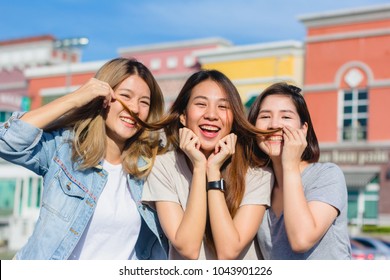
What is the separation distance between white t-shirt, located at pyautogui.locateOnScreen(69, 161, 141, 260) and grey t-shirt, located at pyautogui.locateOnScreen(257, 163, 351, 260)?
56cm

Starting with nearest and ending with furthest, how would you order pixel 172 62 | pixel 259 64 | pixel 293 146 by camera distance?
pixel 293 146
pixel 259 64
pixel 172 62

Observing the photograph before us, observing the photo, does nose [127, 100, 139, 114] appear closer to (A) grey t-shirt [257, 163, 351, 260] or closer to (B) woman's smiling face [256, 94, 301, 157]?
(B) woman's smiling face [256, 94, 301, 157]

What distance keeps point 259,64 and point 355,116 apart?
4146 mm

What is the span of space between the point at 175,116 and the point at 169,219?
0.52 metres

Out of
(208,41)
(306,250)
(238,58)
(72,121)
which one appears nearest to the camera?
(306,250)

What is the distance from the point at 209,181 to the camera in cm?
277

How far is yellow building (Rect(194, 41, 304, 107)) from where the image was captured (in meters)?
24.8

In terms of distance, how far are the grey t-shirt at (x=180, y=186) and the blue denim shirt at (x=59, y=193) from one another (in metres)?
0.12

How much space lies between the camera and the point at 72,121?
3.07m

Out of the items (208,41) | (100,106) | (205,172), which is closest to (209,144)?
(205,172)

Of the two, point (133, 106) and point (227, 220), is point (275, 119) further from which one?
point (133, 106)

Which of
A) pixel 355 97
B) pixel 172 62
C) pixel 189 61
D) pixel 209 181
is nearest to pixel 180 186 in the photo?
pixel 209 181

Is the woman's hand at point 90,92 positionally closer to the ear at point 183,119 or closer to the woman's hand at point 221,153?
the ear at point 183,119
